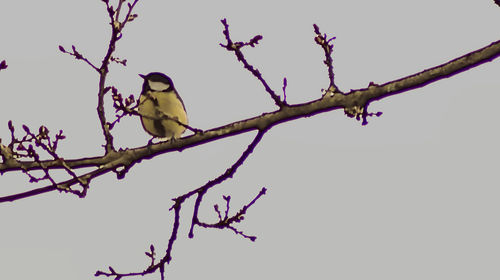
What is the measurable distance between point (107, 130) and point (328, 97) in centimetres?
173

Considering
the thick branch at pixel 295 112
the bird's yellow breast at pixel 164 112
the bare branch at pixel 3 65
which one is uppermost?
the bird's yellow breast at pixel 164 112

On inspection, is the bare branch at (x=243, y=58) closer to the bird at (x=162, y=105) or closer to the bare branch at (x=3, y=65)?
the bare branch at (x=3, y=65)

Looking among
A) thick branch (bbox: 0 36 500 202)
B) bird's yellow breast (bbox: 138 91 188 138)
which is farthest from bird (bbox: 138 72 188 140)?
thick branch (bbox: 0 36 500 202)

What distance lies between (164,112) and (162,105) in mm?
288

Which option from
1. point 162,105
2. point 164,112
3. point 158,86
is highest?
point 158,86

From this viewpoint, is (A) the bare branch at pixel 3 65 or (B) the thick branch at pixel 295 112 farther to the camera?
(A) the bare branch at pixel 3 65

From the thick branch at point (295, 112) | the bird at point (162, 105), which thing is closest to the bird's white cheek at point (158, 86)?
the bird at point (162, 105)

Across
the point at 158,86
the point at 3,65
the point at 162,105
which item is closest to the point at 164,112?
the point at 162,105

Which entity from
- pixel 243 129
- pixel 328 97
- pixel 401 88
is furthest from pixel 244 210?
pixel 401 88

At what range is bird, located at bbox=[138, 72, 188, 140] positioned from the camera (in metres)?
7.21

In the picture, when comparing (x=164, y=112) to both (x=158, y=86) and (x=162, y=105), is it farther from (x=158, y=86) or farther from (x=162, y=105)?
(x=158, y=86)

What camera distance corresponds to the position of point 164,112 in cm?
756

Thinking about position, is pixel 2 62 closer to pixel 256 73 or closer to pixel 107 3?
pixel 107 3

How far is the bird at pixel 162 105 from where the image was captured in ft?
23.7
